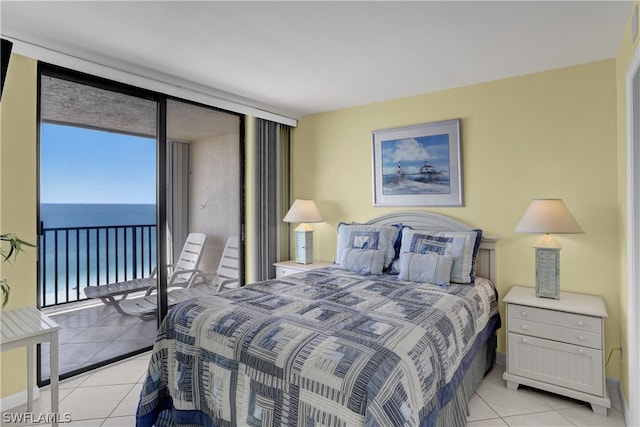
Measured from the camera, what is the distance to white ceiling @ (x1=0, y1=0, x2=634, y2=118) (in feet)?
6.26

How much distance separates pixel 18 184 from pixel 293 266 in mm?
2507

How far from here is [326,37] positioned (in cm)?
223

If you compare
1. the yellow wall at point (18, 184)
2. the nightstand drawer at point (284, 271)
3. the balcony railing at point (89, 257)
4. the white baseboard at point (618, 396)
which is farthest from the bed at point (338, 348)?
the balcony railing at point (89, 257)

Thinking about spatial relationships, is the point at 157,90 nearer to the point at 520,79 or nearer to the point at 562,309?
the point at 520,79

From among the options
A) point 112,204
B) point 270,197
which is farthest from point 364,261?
point 112,204

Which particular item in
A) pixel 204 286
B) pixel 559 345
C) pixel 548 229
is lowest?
pixel 559 345

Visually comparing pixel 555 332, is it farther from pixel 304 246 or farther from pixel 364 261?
pixel 304 246

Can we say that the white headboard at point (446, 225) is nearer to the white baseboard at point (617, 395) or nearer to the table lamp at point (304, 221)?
the table lamp at point (304, 221)

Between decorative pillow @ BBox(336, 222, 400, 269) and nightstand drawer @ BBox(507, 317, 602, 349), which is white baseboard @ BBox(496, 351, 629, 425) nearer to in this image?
nightstand drawer @ BBox(507, 317, 602, 349)

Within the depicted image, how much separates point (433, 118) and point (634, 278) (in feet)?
6.74

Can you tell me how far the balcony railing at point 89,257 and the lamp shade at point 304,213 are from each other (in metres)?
1.47

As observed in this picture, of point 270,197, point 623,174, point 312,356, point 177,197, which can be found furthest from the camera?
point 270,197

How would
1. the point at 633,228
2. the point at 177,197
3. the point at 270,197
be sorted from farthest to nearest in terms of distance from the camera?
the point at 270,197 → the point at 177,197 → the point at 633,228

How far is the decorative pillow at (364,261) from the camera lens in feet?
9.97
